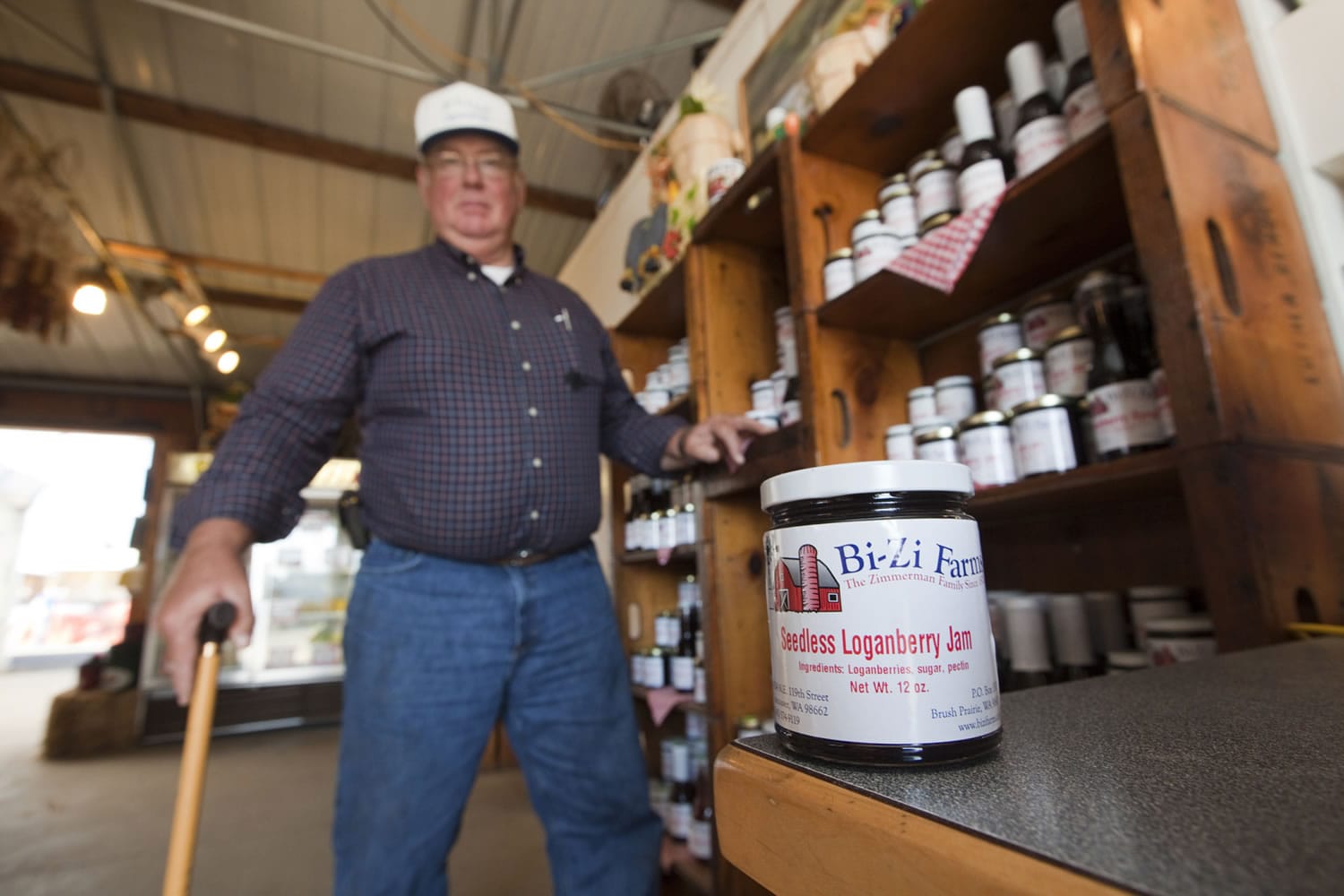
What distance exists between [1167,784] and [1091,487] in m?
0.70

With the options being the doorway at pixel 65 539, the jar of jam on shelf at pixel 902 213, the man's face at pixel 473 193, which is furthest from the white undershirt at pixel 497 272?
the doorway at pixel 65 539

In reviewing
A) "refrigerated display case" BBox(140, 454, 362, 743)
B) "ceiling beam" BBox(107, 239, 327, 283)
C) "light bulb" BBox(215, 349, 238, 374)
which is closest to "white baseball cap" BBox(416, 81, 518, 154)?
"ceiling beam" BBox(107, 239, 327, 283)

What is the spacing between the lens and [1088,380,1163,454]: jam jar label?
78cm

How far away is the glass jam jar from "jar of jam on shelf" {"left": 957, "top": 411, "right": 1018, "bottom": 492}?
64cm

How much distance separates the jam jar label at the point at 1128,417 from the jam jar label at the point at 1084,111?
316 mm

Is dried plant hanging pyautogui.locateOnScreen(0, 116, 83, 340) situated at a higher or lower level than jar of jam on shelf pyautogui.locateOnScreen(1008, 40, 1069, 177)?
higher

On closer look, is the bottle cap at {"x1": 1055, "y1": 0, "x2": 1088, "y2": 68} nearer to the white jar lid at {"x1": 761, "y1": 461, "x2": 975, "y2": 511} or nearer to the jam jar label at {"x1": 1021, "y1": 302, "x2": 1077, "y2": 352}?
the jam jar label at {"x1": 1021, "y1": 302, "x2": 1077, "y2": 352}

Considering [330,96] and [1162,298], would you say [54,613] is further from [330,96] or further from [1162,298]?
[1162,298]

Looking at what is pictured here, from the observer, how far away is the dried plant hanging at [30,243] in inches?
109

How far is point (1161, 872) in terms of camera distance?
168 mm

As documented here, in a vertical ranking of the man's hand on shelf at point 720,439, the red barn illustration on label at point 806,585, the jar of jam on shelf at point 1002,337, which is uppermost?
the jar of jam on shelf at point 1002,337

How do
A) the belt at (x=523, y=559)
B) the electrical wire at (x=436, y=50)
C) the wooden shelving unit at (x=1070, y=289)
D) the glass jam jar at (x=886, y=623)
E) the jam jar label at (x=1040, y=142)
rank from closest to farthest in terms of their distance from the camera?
the glass jam jar at (x=886, y=623), the wooden shelving unit at (x=1070, y=289), the jam jar label at (x=1040, y=142), the belt at (x=523, y=559), the electrical wire at (x=436, y=50)

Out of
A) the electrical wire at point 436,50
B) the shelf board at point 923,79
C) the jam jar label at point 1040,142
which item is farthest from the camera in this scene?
the electrical wire at point 436,50

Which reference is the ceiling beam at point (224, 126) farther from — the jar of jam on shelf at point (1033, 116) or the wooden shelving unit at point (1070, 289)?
the jar of jam on shelf at point (1033, 116)
